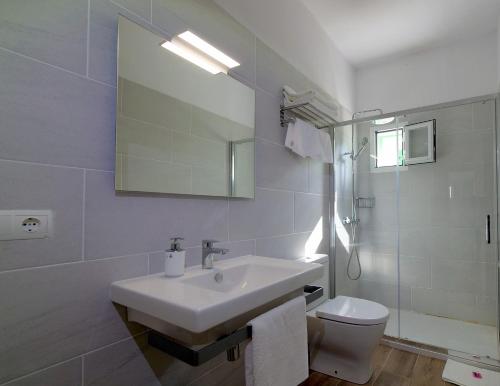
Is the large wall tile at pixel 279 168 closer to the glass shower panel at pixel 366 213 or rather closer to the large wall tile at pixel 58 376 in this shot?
the glass shower panel at pixel 366 213

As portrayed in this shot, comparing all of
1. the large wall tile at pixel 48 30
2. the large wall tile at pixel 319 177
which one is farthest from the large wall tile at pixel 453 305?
the large wall tile at pixel 48 30

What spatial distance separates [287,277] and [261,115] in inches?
41.9

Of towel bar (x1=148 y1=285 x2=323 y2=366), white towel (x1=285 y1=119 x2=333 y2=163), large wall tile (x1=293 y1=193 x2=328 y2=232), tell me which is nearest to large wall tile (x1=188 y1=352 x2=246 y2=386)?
towel bar (x1=148 y1=285 x2=323 y2=366)

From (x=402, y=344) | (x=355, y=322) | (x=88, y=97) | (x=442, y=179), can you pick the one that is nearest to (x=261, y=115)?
(x=88, y=97)

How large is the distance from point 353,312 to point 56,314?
5.25 feet

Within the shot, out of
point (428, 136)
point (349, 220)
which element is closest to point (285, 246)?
point (349, 220)

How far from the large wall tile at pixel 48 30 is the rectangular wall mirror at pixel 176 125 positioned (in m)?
0.14

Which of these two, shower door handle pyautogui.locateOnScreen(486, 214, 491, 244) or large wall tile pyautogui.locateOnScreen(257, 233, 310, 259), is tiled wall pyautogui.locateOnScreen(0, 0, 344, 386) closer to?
large wall tile pyautogui.locateOnScreen(257, 233, 310, 259)

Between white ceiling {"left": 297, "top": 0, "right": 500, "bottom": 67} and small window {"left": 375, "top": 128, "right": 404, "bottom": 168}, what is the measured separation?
2.78ft

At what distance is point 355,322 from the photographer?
5.74 feet

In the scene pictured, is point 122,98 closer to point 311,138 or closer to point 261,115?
point 261,115

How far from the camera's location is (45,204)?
0.90m

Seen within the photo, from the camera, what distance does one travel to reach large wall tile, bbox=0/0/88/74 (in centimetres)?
85

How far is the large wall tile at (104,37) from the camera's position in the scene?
40.5 inches
